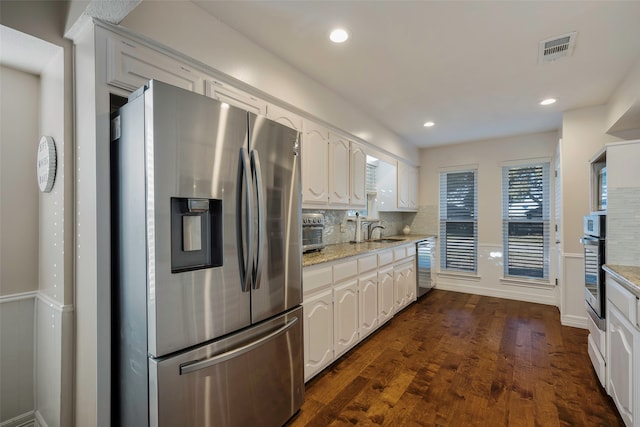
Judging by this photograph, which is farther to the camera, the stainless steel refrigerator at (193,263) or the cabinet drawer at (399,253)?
the cabinet drawer at (399,253)

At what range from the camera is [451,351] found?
9.30 feet

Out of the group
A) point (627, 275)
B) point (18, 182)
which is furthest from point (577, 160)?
point (18, 182)

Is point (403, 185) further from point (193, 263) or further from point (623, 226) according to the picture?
point (193, 263)

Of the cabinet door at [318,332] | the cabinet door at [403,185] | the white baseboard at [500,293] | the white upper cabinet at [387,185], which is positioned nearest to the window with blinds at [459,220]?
the white baseboard at [500,293]

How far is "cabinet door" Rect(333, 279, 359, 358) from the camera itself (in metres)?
2.50

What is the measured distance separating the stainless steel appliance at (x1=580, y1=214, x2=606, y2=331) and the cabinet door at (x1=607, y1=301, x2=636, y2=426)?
16 cm

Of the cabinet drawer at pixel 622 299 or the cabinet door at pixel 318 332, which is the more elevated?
the cabinet drawer at pixel 622 299

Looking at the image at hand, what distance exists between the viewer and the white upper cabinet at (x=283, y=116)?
230 centimetres

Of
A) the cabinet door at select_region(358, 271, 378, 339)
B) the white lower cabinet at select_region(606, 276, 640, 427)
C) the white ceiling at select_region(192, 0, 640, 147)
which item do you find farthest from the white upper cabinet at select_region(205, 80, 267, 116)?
the white lower cabinet at select_region(606, 276, 640, 427)

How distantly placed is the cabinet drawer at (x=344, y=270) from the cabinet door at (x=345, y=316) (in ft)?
0.21

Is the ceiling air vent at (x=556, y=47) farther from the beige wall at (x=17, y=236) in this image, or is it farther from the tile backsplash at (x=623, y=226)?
the beige wall at (x=17, y=236)

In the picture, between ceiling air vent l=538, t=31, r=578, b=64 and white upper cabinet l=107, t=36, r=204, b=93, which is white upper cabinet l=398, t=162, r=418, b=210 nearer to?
ceiling air vent l=538, t=31, r=578, b=64

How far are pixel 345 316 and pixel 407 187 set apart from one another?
2955 mm

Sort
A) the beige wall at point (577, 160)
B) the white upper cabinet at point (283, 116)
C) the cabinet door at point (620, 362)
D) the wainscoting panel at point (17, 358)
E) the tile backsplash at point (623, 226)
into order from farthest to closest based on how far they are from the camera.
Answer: the beige wall at point (577, 160) → the white upper cabinet at point (283, 116) → the tile backsplash at point (623, 226) → the wainscoting panel at point (17, 358) → the cabinet door at point (620, 362)
